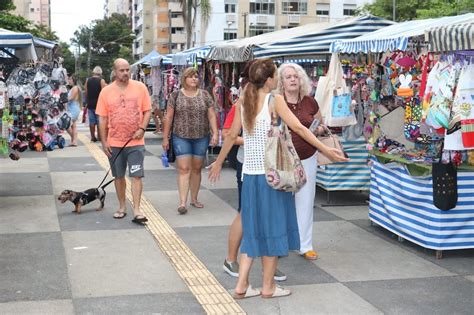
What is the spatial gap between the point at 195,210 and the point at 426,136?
119 inches

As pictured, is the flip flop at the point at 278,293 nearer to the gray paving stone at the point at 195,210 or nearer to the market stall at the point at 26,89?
the gray paving stone at the point at 195,210

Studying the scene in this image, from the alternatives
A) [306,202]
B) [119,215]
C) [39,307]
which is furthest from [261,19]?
[39,307]

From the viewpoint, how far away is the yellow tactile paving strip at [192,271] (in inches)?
191

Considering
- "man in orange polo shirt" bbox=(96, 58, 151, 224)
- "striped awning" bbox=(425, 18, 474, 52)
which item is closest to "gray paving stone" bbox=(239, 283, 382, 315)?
"striped awning" bbox=(425, 18, 474, 52)

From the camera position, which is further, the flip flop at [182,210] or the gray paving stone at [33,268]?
the flip flop at [182,210]

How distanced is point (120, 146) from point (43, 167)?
508 centimetres

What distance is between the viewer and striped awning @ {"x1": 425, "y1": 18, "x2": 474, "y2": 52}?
17.5ft

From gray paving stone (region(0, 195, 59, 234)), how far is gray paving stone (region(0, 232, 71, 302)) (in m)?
0.29

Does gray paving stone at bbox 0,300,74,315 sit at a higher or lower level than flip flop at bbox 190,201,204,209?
lower

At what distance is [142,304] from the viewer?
15.9 ft

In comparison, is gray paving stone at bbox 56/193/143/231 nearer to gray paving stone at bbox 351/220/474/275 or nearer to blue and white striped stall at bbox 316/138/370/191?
blue and white striped stall at bbox 316/138/370/191

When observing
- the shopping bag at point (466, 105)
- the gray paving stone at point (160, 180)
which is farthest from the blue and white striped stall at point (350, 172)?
the shopping bag at point (466, 105)

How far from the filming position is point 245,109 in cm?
484

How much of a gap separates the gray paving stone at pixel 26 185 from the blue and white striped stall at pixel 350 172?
3.80 m
